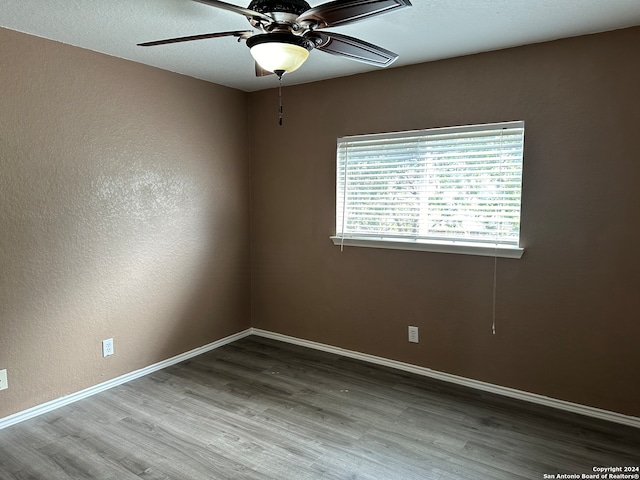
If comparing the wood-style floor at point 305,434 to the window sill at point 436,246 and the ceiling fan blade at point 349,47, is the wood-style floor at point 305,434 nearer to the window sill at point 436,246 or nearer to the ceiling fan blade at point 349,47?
the window sill at point 436,246

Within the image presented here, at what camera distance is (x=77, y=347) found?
297 centimetres

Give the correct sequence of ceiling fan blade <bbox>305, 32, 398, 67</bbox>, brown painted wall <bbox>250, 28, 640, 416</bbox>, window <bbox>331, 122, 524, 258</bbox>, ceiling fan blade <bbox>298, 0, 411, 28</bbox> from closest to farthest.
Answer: ceiling fan blade <bbox>298, 0, 411, 28</bbox>
ceiling fan blade <bbox>305, 32, 398, 67</bbox>
brown painted wall <bbox>250, 28, 640, 416</bbox>
window <bbox>331, 122, 524, 258</bbox>

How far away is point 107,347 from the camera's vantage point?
124 inches

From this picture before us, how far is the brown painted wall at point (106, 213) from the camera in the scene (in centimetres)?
264

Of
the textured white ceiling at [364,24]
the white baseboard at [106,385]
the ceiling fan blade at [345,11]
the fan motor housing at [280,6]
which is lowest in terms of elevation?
the white baseboard at [106,385]

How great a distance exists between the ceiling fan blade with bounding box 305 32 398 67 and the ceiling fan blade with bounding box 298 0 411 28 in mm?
104

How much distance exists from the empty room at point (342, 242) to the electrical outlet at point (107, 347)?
43 millimetres

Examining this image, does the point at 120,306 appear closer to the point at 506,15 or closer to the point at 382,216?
the point at 382,216

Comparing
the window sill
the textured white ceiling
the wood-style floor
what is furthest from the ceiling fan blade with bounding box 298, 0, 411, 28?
the wood-style floor

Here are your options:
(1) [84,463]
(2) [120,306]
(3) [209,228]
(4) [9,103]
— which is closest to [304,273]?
(3) [209,228]

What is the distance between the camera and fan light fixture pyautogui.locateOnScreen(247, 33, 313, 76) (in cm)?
170

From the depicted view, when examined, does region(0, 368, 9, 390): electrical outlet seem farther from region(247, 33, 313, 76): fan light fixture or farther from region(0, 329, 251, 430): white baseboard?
region(247, 33, 313, 76): fan light fixture

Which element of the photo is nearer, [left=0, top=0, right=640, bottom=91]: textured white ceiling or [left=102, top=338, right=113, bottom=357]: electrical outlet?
[left=0, top=0, right=640, bottom=91]: textured white ceiling

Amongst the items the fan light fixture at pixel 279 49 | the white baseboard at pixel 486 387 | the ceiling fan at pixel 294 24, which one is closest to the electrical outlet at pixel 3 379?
the white baseboard at pixel 486 387
